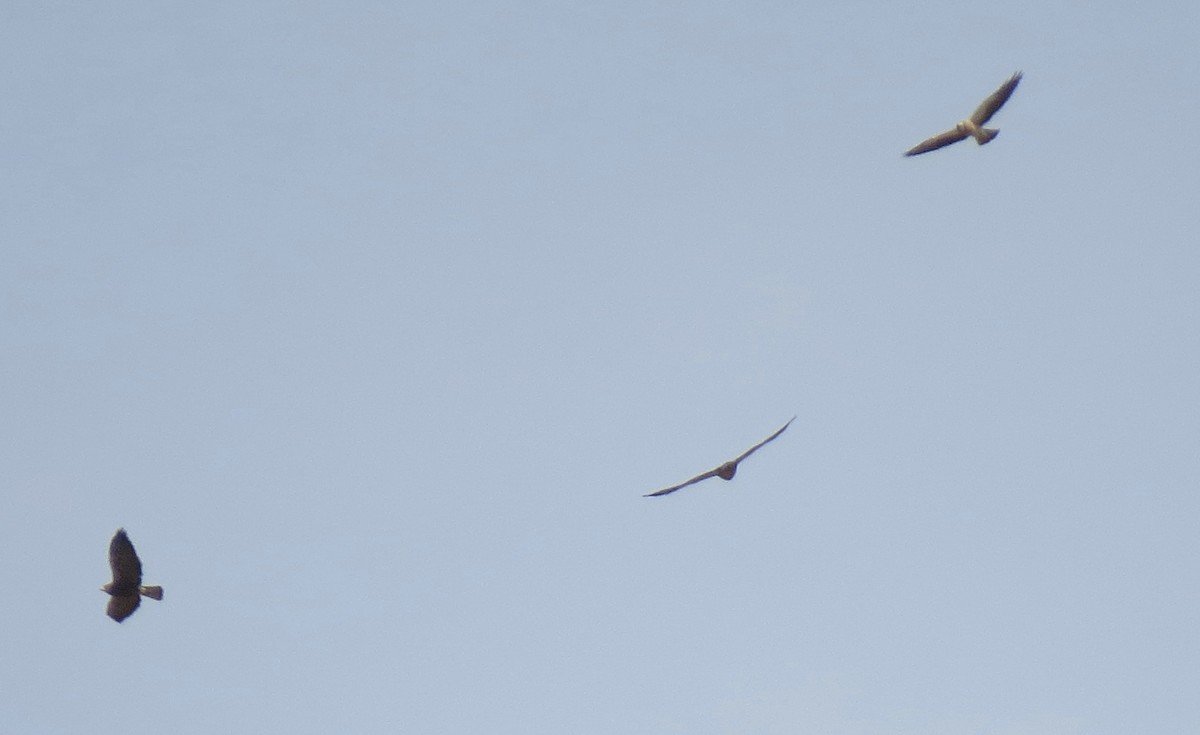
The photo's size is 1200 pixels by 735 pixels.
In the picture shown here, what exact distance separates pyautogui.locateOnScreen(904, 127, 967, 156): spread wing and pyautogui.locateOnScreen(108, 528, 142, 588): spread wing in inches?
589

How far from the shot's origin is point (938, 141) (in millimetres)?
27875

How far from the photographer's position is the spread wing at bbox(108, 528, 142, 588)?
26.5m

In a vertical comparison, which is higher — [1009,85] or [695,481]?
[1009,85]

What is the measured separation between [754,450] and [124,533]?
10.6 metres

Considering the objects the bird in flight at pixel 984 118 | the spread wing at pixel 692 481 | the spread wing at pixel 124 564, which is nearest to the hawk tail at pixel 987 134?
the bird in flight at pixel 984 118

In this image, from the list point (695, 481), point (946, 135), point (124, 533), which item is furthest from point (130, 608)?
point (946, 135)

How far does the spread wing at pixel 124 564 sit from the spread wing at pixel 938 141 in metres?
15.0

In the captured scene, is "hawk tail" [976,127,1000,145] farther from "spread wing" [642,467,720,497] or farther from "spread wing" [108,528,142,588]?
"spread wing" [108,528,142,588]

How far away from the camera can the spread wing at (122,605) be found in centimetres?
2711

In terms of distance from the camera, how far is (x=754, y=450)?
2720 centimetres

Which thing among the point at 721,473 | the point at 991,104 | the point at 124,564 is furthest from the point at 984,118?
the point at 124,564

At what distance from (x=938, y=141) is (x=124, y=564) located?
15.7 m

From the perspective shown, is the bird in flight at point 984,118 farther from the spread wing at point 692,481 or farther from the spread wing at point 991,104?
the spread wing at point 692,481

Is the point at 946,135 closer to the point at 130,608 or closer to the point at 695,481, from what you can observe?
the point at 695,481
